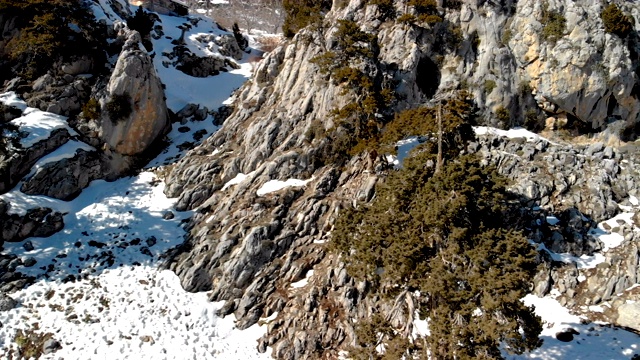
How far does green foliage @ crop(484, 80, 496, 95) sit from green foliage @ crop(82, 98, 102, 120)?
107 ft

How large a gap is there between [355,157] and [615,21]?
79.2 feet

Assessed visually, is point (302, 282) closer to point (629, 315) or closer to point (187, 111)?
point (629, 315)

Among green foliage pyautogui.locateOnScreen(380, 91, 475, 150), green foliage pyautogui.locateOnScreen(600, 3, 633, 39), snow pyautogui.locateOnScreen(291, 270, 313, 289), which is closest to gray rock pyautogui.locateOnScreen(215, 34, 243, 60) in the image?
green foliage pyautogui.locateOnScreen(380, 91, 475, 150)

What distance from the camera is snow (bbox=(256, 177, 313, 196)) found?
1137 inches

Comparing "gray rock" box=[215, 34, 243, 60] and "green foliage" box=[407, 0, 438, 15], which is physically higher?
"green foliage" box=[407, 0, 438, 15]

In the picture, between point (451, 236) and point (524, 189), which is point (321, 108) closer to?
point (524, 189)

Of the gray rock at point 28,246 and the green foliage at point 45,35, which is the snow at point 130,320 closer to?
the gray rock at point 28,246

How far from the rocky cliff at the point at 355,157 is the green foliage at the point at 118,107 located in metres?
7.25

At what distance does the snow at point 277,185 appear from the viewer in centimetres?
2889

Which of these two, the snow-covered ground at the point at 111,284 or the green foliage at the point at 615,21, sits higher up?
the green foliage at the point at 615,21

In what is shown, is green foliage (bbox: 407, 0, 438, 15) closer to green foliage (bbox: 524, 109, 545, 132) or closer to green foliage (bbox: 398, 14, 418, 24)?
green foliage (bbox: 398, 14, 418, 24)

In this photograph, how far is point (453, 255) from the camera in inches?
639

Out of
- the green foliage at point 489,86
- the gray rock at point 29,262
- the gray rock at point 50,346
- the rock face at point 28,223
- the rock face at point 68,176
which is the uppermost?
the green foliage at point 489,86

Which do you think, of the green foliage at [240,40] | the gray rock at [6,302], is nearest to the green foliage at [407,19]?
the green foliage at [240,40]
